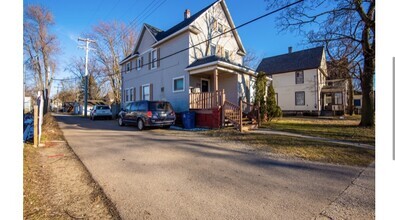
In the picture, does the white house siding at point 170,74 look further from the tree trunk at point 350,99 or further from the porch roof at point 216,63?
the tree trunk at point 350,99

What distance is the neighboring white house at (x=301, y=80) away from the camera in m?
24.4

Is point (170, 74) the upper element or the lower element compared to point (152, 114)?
upper

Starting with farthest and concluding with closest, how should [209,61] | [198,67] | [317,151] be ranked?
1. [198,67]
2. [209,61]
3. [317,151]

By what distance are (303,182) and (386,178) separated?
145cm

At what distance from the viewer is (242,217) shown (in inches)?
104

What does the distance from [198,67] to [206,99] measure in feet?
7.32

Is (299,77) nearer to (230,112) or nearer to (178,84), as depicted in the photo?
(178,84)

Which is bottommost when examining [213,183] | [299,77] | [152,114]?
[213,183]

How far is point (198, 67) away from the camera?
1280 centimetres

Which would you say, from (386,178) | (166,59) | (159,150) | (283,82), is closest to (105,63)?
(166,59)

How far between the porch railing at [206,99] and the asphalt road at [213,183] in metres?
5.49

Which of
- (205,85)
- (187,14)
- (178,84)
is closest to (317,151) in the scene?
(205,85)
